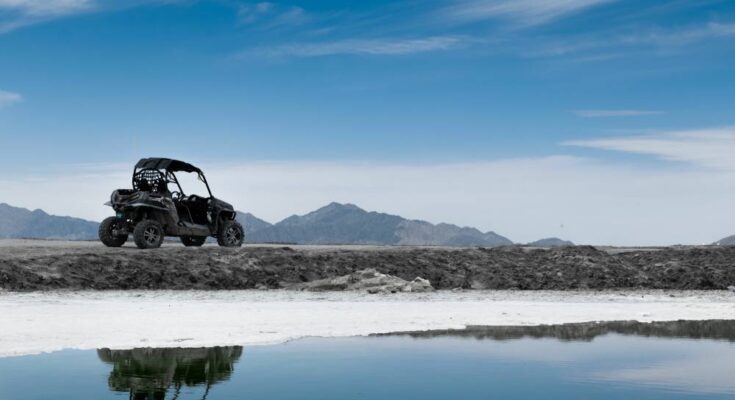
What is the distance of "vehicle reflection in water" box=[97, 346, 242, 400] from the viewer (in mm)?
11125

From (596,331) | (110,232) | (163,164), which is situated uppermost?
(163,164)

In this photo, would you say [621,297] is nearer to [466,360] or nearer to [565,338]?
[565,338]

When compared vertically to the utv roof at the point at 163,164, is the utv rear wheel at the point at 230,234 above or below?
below

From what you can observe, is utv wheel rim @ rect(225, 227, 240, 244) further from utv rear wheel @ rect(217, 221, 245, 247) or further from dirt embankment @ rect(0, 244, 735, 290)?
dirt embankment @ rect(0, 244, 735, 290)

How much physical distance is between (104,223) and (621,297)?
16.0 meters

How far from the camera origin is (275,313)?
19.5m

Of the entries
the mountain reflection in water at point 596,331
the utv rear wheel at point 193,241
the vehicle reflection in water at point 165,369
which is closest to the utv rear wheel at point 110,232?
the utv rear wheel at point 193,241

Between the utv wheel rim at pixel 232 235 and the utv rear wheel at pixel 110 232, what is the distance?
3.26 m

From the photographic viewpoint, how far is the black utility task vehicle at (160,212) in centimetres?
2805

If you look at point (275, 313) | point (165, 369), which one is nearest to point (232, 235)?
point (275, 313)

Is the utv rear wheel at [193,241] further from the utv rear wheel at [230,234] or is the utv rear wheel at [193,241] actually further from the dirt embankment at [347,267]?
the dirt embankment at [347,267]

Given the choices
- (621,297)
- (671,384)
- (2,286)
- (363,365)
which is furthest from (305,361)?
(621,297)

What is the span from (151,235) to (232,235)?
127 inches

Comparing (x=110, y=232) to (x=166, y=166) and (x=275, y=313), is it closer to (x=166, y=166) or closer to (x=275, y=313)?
(x=166, y=166)
